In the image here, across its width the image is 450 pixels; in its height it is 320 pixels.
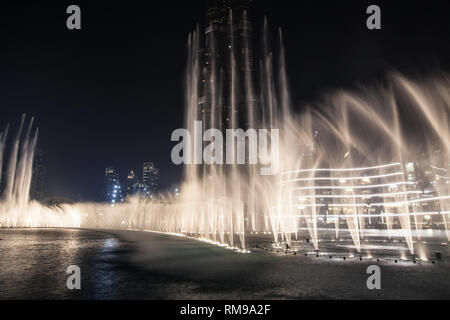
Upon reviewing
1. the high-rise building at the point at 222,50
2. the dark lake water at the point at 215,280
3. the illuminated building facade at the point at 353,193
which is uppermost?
the high-rise building at the point at 222,50

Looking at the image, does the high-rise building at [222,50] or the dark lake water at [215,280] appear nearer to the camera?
the dark lake water at [215,280]

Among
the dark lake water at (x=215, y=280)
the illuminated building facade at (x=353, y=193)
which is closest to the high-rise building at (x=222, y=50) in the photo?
the illuminated building facade at (x=353, y=193)

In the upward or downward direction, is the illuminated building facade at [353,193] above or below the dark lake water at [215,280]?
above

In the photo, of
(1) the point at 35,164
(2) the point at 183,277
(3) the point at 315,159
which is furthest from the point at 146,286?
(1) the point at 35,164

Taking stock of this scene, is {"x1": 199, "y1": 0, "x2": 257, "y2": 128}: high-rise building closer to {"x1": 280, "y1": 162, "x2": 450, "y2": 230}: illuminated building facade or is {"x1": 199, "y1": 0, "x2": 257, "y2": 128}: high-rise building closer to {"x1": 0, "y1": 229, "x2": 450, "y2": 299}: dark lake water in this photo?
{"x1": 280, "y1": 162, "x2": 450, "y2": 230}: illuminated building facade

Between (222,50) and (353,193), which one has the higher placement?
(222,50)

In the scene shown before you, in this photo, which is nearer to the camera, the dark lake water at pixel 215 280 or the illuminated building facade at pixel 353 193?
the dark lake water at pixel 215 280

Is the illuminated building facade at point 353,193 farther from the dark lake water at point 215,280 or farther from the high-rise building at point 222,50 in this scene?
the dark lake water at point 215,280

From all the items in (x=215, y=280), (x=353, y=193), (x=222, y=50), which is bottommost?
(x=215, y=280)

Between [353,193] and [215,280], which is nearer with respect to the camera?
[215,280]

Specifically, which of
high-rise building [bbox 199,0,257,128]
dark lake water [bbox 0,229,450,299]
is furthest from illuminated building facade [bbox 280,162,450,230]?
Result: dark lake water [bbox 0,229,450,299]

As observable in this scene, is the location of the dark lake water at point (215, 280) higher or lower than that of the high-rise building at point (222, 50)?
lower

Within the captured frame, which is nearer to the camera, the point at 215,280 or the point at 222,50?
the point at 215,280

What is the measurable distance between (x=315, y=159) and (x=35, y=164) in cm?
13386
